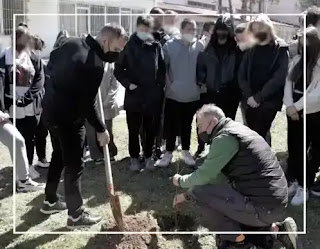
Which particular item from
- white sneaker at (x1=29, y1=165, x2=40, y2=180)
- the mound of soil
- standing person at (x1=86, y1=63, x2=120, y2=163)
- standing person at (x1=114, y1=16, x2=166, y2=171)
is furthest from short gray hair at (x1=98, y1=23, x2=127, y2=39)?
white sneaker at (x1=29, y1=165, x2=40, y2=180)

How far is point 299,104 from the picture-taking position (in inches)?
127

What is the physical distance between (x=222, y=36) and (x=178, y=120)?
730 mm

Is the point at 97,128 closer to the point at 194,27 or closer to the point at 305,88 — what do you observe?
the point at 194,27

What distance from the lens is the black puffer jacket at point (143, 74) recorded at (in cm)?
331

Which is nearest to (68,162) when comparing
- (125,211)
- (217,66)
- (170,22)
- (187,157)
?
(125,211)

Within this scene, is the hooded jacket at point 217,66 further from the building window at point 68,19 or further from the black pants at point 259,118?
the building window at point 68,19

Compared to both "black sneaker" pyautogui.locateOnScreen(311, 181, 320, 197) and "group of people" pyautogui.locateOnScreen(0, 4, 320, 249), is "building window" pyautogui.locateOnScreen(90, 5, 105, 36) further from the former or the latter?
"black sneaker" pyautogui.locateOnScreen(311, 181, 320, 197)

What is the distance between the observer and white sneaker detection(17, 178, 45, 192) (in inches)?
138

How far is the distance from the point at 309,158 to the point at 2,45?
2249 millimetres

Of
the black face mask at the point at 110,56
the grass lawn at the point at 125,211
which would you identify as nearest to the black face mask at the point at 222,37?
the grass lawn at the point at 125,211

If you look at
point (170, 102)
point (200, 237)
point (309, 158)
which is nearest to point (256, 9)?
point (170, 102)

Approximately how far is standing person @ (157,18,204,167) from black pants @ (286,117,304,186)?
66 cm

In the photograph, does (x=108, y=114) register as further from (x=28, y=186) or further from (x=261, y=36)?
(x=261, y=36)

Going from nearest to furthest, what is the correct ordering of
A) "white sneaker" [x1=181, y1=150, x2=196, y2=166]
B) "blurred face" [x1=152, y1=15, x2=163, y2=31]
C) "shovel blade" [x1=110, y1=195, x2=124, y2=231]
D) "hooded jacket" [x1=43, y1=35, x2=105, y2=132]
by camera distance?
"hooded jacket" [x1=43, y1=35, x2=105, y2=132]
"blurred face" [x1=152, y1=15, x2=163, y2=31]
"shovel blade" [x1=110, y1=195, x2=124, y2=231]
"white sneaker" [x1=181, y1=150, x2=196, y2=166]
